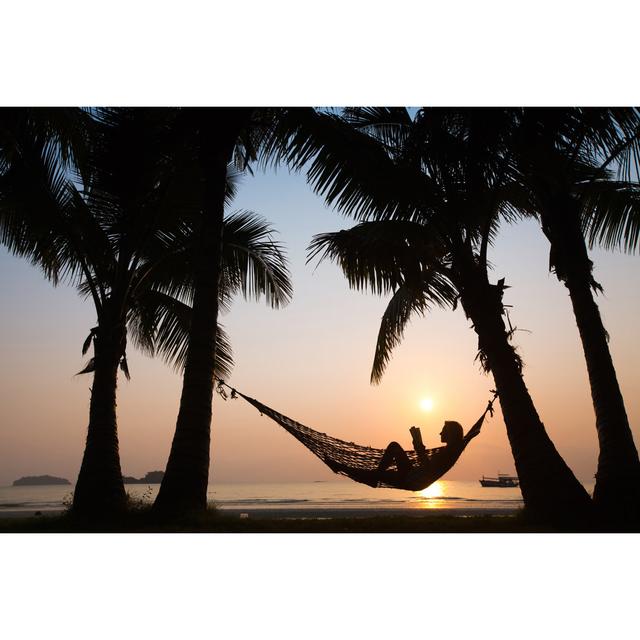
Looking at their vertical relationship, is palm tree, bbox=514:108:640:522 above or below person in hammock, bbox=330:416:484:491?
above

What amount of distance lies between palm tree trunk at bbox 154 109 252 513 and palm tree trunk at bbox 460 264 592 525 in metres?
2.22

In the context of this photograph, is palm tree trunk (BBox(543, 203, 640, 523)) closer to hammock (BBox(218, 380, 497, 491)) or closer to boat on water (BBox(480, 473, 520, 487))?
hammock (BBox(218, 380, 497, 491))

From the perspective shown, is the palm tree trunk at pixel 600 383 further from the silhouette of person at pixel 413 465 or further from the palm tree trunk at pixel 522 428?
the silhouette of person at pixel 413 465

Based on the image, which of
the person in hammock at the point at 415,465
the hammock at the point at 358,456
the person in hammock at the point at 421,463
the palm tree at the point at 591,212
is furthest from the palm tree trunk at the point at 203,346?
the palm tree at the point at 591,212

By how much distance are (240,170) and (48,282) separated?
2.45 m

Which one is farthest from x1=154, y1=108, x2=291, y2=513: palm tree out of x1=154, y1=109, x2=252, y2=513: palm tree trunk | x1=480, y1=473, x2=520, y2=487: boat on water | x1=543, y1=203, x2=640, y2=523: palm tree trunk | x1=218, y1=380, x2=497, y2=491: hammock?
x1=480, y1=473, x2=520, y2=487: boat on water

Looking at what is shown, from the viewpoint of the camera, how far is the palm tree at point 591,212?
444 cm

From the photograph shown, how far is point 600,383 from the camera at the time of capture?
463 centimetres

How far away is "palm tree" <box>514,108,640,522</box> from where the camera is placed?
4438 millimetres
